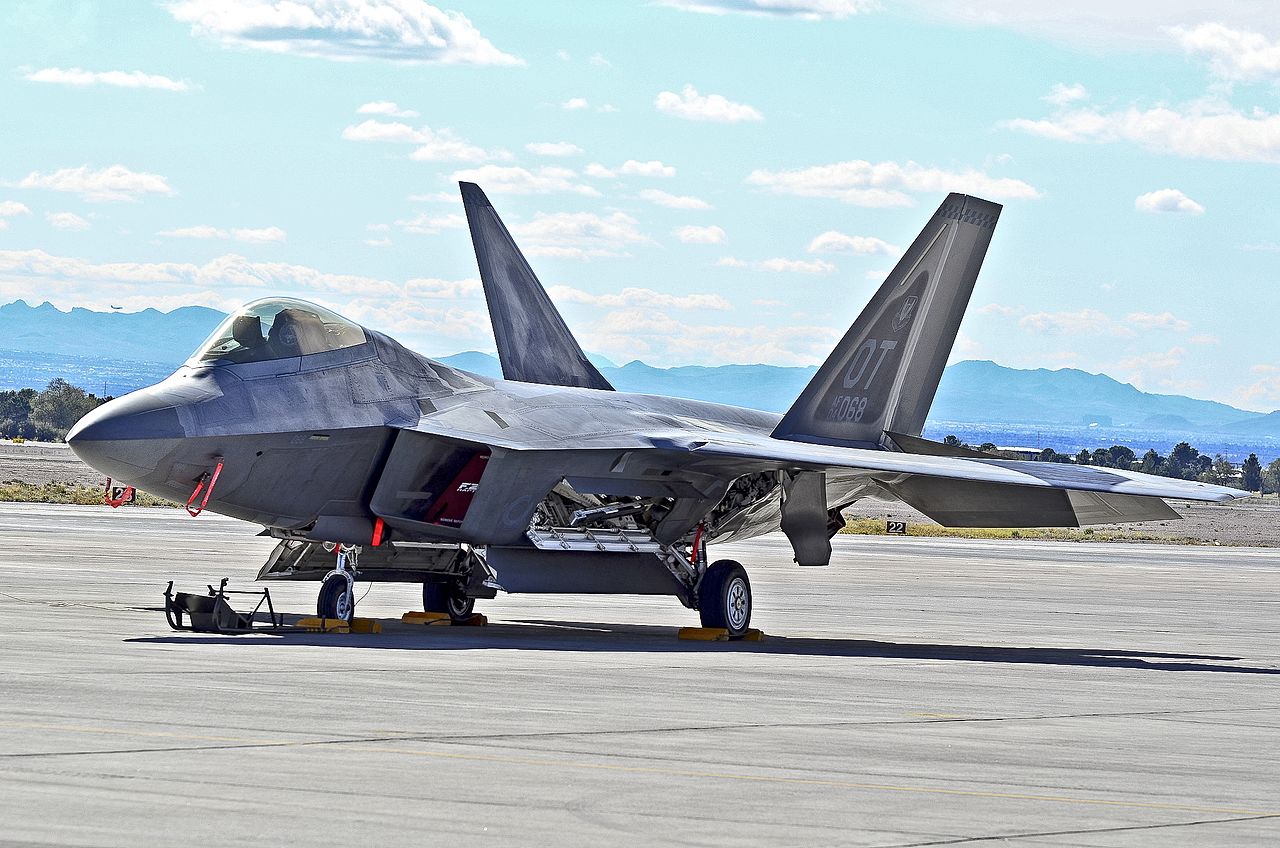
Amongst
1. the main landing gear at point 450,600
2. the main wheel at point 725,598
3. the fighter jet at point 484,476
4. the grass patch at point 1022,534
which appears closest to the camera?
the fighter jet at point 484,476

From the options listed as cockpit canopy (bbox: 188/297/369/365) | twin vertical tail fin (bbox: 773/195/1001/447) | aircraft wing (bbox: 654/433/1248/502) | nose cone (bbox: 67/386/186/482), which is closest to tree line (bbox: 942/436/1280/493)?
twin vertical tail fin (bbox: 773/195/1001/447)

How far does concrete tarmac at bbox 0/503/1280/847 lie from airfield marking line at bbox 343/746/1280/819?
3 cm

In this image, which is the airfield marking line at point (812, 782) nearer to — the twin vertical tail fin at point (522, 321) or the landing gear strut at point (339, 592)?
the landing gear strut at point (339, 592)

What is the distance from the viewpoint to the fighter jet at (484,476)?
49.0 feet

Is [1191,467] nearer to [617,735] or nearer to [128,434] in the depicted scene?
[128,434]

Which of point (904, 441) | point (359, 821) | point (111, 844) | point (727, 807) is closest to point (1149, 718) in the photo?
point (727, 807)

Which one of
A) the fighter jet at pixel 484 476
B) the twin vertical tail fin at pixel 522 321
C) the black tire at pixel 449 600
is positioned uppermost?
the twin vertical tail fin at pixel 522 321

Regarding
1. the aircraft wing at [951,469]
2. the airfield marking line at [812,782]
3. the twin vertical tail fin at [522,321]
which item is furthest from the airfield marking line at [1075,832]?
the twin vertical tail fin at [522,321]

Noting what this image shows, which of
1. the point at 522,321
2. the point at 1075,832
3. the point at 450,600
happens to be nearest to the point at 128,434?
the point at 450,600

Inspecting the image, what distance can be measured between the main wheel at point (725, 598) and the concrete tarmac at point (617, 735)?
48 centimetres

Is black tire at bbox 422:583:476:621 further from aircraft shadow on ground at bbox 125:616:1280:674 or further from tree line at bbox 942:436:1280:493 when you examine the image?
tree line at bbox 942:436:1280:493

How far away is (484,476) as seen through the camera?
1623 cm

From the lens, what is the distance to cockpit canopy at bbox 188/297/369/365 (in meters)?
15.2

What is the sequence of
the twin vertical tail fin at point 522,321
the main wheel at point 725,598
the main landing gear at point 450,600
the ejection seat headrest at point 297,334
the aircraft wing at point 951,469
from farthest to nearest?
the twin vertical tail fin at point 522,321, the main landing gear at point 450,600, the main wheel at point 725,598, the aircraft wing at point 951,469, the ejection seat headrest at point 297,334
